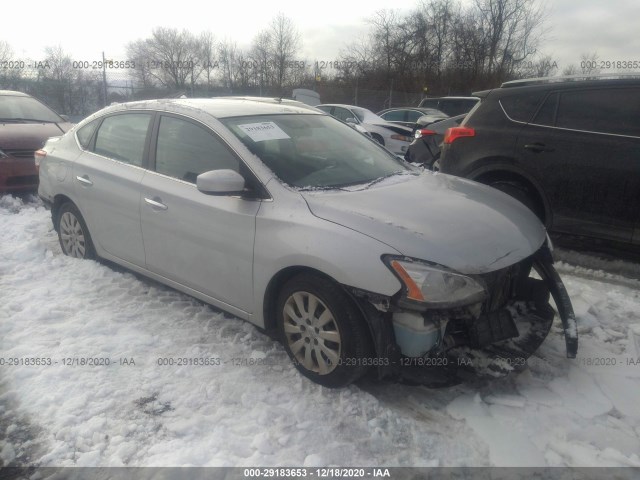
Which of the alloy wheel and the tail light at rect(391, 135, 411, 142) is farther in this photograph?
the tail light at rect(391, 135, 411, 142)

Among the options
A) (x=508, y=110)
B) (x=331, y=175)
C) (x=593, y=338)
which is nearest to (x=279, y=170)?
(x=331, y=175)

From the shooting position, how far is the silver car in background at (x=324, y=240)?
2.65 metres

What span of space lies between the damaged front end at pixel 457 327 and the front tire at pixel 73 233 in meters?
2.95

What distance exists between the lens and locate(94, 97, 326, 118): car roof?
3717mm

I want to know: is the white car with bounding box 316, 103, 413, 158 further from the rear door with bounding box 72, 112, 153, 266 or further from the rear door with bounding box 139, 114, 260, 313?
the rear door with bounding box 139, 114, 260, 313

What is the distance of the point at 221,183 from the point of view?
9.99 ft

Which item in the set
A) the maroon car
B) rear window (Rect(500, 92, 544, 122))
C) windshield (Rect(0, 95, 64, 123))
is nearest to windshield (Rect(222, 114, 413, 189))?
rear window (Rect(500, 92, 544, 122))

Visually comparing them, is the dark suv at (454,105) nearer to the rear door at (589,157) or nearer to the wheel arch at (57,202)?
the rear door at (589,157)

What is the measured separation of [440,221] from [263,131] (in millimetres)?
1423

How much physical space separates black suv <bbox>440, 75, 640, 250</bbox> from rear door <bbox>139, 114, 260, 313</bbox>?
304cm

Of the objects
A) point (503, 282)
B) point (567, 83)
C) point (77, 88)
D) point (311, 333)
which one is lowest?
point (311, 333)

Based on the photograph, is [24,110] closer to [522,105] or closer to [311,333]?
[522,105]

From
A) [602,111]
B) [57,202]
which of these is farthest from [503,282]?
[57,202]

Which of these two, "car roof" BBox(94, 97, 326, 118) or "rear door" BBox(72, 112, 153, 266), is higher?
"car roof" BBox(94, 97, 326, 118)
